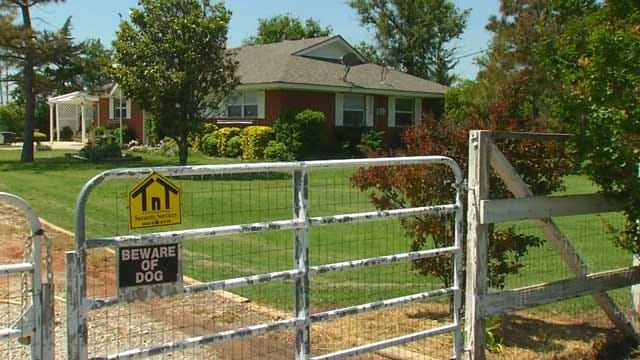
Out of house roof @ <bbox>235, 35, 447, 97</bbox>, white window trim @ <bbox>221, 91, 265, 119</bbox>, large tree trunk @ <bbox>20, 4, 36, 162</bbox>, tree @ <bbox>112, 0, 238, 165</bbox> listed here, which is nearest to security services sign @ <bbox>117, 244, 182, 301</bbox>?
tree @ <bbox>112, 0, 238, 165</bbox>

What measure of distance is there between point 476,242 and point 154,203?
2461mm

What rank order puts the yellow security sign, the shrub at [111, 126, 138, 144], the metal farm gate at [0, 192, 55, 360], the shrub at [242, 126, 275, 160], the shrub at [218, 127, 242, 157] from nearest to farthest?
the metal farm gate at [0, 192, 55, 360] < the yellow security sign < the shrub at [242, 126, 275, 160] < the shrub at [218, 127, 242, 157] < the shrub at [111, 126, 138, 144]

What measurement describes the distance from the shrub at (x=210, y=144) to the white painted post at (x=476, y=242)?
84.8 feet

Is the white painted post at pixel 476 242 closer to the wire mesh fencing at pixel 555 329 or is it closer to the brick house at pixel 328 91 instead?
the wire mesh fencing at pixel 555 329

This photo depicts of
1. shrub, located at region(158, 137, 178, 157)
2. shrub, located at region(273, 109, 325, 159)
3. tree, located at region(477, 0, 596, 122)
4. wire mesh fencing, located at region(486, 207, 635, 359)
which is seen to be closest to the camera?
wire mesh fencing, located at region(486, 207, 635, 359)

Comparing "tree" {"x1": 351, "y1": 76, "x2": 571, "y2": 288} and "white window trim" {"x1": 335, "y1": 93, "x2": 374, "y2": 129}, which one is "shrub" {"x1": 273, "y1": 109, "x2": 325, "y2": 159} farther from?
"tree" {"x1": 351, "y1": 76, "x2": 571, "y2": 288}

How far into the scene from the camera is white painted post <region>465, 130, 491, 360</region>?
5.11 m

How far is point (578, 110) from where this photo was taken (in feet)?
17.4

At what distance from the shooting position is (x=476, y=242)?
513 cm

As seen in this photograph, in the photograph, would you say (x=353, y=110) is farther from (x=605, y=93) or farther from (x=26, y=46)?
(x=605, y=93)

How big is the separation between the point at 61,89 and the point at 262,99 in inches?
326

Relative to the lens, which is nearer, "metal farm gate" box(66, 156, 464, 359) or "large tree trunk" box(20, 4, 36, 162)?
"metal farm gate" box(66, 156, 464, 359)

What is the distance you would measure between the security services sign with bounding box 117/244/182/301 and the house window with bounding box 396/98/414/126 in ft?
104

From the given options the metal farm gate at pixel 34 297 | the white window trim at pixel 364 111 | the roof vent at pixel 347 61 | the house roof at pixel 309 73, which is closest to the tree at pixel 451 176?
the metal farm gate at pixel 34 297
